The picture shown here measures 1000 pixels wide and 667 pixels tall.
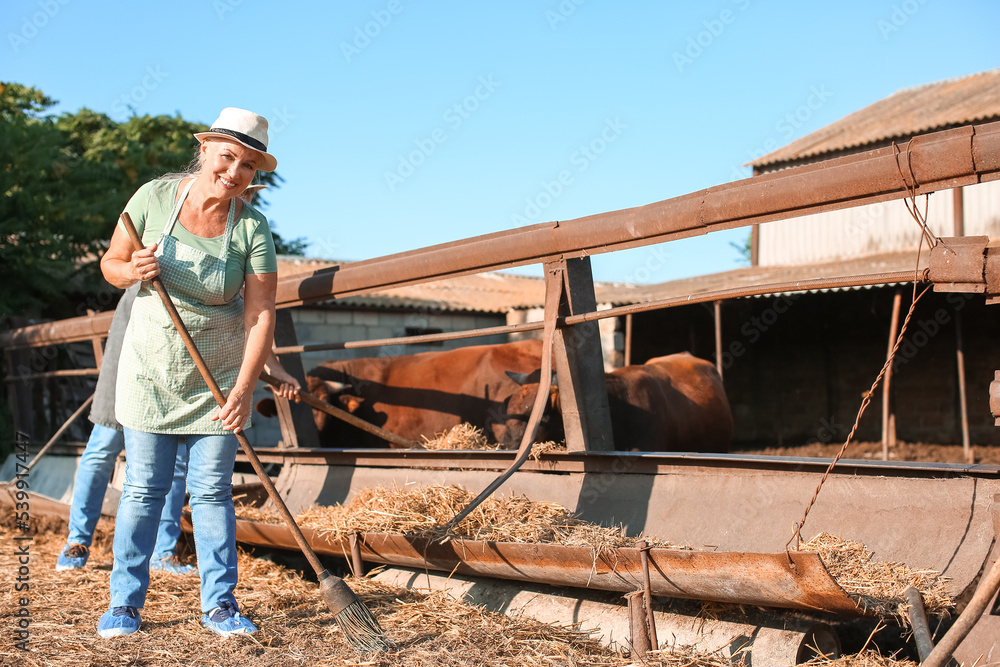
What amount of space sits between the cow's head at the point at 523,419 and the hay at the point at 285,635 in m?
1.62

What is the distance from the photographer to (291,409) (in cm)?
527

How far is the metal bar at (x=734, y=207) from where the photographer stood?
2557 mm

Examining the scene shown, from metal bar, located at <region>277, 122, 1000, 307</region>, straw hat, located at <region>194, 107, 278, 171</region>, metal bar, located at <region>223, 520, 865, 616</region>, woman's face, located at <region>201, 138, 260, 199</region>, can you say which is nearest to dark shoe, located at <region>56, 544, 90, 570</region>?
metal bar, located at <region>223, 520, 865, 616</region>

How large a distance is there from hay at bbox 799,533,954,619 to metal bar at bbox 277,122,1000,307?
3.82 ft

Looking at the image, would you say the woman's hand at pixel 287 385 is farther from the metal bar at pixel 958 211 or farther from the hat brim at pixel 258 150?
the metal bar at pixel 958 211

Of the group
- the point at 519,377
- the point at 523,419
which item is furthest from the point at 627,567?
the point at 519,377

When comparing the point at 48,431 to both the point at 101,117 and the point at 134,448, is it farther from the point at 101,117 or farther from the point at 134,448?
the point at 101,117

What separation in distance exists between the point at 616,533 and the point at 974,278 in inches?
63.6

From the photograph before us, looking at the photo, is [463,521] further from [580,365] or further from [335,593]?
[580,365]

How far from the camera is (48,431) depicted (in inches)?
342

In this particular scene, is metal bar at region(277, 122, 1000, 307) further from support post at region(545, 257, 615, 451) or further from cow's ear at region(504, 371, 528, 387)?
cow's ear at region(504, 371, 528, 387)

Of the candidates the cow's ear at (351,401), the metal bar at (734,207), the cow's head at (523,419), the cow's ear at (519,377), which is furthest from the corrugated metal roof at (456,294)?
the metal bar at (734,207)

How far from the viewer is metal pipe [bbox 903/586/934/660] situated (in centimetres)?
229

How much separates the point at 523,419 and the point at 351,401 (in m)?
1.54
